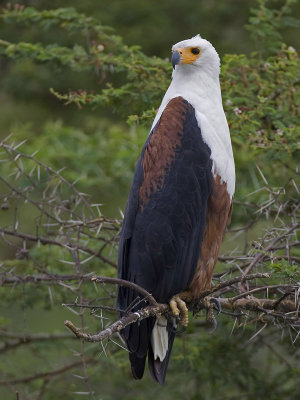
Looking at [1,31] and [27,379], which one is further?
[1,31]

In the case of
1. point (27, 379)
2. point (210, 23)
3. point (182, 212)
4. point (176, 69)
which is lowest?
point (27, 379)

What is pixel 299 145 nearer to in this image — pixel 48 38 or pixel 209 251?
pixel 209 251

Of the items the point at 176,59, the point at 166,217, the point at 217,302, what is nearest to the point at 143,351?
the point at 217,302

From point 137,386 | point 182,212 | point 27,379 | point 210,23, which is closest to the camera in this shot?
point 182,212

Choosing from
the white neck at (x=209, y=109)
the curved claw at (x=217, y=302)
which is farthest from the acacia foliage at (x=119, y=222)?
the white neck at (x=209, y=109)

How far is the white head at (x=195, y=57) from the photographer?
130 inches

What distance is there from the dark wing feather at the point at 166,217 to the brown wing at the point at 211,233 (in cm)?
3

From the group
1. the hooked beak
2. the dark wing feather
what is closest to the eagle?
the dark wing feather

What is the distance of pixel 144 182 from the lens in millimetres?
3172

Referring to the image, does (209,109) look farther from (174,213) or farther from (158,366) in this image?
(158,366)

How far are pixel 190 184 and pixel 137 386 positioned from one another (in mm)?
1963

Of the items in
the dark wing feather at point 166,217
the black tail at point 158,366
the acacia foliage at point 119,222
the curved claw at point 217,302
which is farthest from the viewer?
the acacia foliage at point 119,222

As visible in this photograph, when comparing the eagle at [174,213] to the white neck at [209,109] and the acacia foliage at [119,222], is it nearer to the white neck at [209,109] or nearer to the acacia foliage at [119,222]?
the white neck at [209,109]

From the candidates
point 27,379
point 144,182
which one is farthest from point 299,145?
point 27,379
